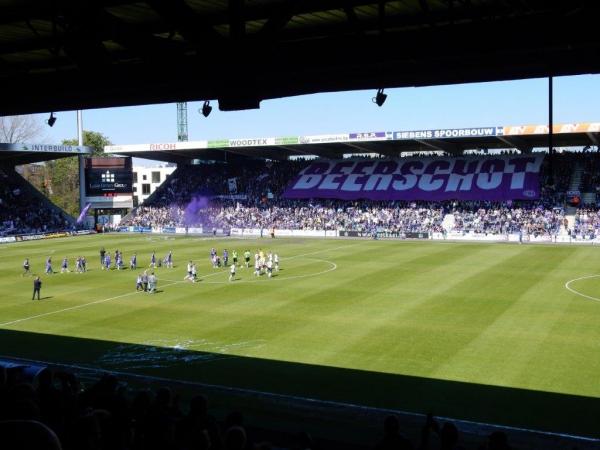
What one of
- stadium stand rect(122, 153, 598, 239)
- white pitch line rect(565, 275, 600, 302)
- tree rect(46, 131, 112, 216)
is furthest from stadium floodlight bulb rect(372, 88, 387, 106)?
tree rect(46, 131, 112, 216)

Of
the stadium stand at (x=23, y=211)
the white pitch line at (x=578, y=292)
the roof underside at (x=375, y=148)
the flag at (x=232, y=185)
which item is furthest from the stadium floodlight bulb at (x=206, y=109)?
the flag at (x=232, y=185)

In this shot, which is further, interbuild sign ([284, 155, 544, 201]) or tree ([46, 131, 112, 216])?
tree ([46, 131, 112, 216])

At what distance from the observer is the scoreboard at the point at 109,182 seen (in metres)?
72.8

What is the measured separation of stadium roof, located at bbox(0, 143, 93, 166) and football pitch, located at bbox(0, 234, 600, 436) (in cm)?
2987

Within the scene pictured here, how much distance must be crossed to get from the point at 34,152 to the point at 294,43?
218 feet

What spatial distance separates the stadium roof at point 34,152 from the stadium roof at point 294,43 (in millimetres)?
61325

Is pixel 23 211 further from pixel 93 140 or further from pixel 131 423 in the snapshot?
pixel 131 423

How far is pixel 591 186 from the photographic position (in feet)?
195

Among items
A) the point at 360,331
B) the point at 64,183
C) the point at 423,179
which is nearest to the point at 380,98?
the point at 360,331

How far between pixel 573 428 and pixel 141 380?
944 cm

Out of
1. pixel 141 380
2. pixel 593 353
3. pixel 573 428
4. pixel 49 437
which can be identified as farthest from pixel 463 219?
pixel 49 437

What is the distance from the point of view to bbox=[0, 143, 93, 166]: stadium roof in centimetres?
6625

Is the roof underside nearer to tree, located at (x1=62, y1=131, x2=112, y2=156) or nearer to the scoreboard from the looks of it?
the scoreboard

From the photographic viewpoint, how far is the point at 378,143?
68250 millimetres
